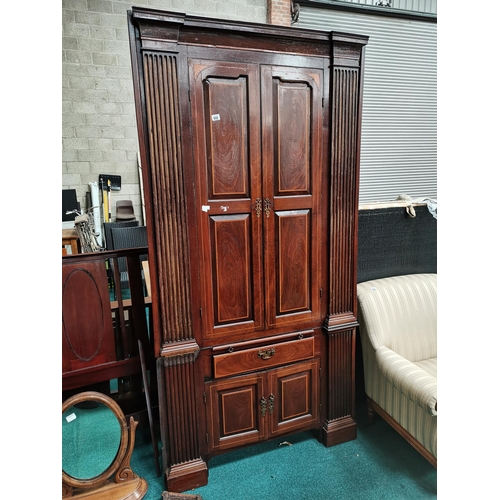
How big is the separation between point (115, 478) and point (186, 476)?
12.3 inches

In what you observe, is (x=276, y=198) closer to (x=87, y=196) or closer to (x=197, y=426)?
(x=197, y=426)

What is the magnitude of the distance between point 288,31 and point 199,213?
84 cm

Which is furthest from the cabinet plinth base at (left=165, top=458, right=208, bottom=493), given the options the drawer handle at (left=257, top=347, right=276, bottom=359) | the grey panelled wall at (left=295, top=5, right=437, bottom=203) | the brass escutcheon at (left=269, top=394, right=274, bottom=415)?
the grey panelled wall at (left=295, top=5, right=437, bottom=203)

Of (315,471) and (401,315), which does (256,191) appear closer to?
(401,315)

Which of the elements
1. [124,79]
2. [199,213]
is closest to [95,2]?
[124,79]

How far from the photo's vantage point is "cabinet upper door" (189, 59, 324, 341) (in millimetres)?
1582

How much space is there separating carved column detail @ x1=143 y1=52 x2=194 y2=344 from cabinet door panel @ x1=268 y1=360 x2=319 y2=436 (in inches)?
20.9

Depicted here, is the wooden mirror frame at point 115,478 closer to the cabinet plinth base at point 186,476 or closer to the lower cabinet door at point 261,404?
the cabinet plinth base at point 186,476

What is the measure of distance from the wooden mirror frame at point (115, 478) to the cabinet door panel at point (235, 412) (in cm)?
36

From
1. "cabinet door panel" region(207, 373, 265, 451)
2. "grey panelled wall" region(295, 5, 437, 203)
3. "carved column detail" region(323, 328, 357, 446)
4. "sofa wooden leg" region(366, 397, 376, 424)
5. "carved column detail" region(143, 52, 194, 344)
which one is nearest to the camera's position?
"carved column detail" region(143, 52, 194, 344)

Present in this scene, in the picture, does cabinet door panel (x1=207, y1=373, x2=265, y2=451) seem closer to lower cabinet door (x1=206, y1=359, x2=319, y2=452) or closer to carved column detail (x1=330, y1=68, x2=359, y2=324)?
lower cabinet door (x1=206, y1=359, x2=319, y2=452)

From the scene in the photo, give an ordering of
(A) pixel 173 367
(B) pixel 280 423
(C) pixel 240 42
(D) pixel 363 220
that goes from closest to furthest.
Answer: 1. (C) pixel 240 42
2. (A) pixel 173 367
3. (B) pixel 280 423
4. (D) pixel 363 220

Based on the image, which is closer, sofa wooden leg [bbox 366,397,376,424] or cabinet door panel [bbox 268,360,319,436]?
cabinet door panel [bbox 268,360,319,436]

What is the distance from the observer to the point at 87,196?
491 centimetres
